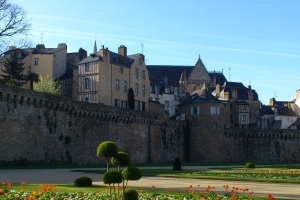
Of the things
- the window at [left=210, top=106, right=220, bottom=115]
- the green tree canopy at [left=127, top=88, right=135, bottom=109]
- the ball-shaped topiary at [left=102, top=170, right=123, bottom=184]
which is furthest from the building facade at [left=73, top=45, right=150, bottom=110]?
the ball-shaped topiary at [left=102, top=170, right=123, bottom=184]

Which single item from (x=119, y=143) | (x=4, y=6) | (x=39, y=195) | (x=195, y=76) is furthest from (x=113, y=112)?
(x=195, y=76)

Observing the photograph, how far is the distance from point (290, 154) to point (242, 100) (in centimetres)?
1750

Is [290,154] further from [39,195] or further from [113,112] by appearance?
[39,195]

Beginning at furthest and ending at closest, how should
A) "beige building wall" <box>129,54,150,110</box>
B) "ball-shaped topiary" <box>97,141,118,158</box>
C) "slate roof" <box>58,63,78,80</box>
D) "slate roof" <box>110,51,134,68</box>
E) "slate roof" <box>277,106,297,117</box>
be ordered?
"slate roof" <box>277,106,297,117</box>, "beige building wall" <box>129,54,150,110</box>, "slate roof" <box>58,63,78,80</box>, "slate roof" <box>110,51,134,68</box>, "ball-shaped topiary" <box>97,141,118,158</box>

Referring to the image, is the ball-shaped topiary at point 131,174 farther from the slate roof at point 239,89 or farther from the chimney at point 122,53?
the slate roof at point 239,89

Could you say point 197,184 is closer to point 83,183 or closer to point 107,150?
point 83,183

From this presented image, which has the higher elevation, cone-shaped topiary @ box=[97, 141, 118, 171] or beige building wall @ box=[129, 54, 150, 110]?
beige building wall @ box=[129, 54, 150, 110]

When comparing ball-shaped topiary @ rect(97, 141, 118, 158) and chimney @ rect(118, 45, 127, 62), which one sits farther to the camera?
chimney @ rect(118, 45, 127, 62)

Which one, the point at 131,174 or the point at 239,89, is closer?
the point at 131,174

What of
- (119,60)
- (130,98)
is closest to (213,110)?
(130,98)

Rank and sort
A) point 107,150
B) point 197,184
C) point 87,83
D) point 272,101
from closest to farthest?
point 107,150 → point 197,184 → point 87,83 → point 272,101

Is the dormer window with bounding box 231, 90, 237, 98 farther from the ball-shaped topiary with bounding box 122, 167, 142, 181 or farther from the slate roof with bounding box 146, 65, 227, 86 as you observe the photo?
the ball-shaped topiary with bounding box 122, 167, 142, 181

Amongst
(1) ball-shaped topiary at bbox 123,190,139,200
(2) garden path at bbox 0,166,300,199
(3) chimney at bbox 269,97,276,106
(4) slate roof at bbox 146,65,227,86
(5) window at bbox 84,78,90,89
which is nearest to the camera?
(1) ball-shaped topiary at bbox 123,190,139,200

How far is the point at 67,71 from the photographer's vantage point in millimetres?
72312
